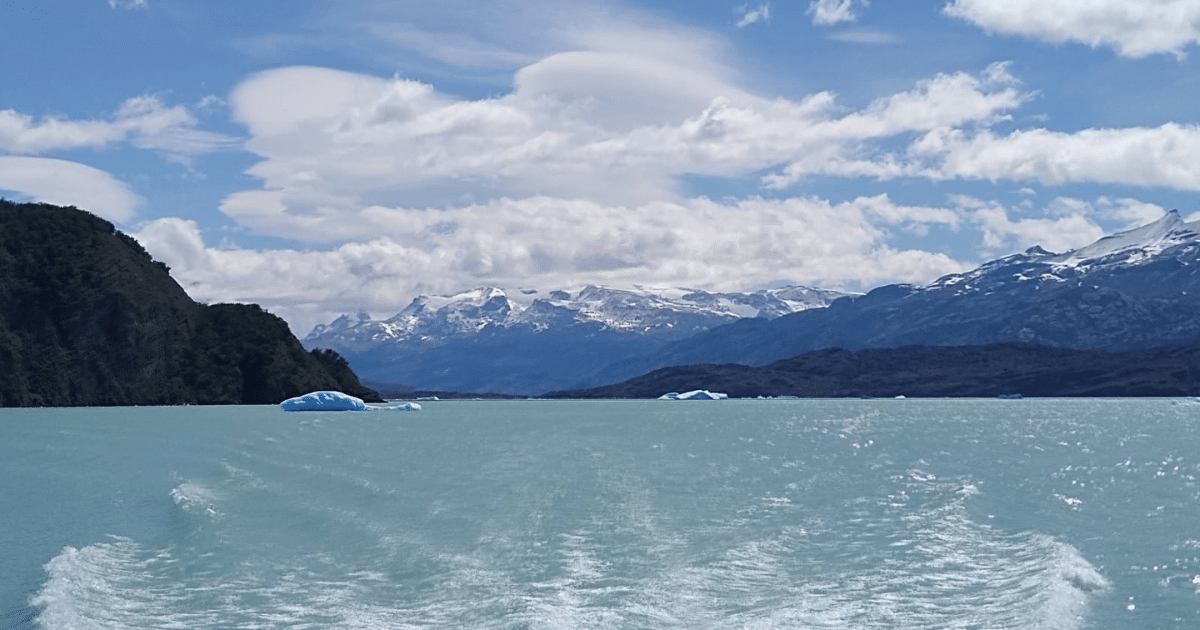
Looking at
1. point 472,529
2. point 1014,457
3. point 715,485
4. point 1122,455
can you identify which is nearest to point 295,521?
point 472,529

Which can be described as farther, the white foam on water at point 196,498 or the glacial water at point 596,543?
the white foam on water at point 196,498

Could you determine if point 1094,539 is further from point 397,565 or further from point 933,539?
point 397,565

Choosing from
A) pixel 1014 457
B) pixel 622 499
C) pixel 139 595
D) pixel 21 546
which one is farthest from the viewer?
pixel 1014 457

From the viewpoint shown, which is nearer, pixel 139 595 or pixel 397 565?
pixel 139 595

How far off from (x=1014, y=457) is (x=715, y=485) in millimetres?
40052

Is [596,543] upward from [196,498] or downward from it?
downward

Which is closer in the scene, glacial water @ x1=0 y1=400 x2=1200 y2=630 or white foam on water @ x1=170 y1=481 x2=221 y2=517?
glacial water @ x1=0 y1=400 x2=1200 y2=630

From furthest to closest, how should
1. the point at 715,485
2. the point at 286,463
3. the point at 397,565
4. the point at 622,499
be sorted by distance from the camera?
the point at 286,463 < the point at 715,485 < the point at 622,499 < the point at 397,565

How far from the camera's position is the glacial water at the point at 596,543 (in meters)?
35.5

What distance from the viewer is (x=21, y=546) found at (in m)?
46.2

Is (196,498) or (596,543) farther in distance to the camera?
(196,498)

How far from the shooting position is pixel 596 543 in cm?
4719

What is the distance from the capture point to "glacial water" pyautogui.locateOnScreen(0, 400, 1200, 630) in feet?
116

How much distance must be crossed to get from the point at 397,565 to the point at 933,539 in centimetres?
2320
